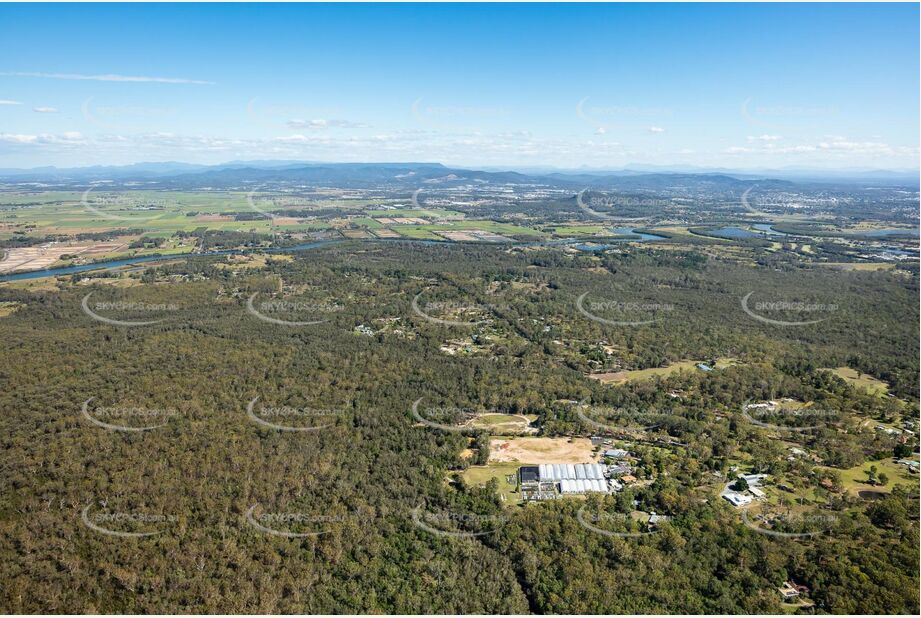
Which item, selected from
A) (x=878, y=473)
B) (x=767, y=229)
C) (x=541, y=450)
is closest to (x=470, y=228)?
(x=767, y=229)

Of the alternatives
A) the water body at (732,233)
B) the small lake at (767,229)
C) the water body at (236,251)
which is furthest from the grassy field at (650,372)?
the small lake at (767,229)

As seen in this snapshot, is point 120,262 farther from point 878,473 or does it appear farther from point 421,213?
point 878,473

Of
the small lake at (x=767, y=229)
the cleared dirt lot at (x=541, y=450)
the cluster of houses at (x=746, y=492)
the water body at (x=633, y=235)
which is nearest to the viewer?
the cluster of houses at (x=746, y=492)

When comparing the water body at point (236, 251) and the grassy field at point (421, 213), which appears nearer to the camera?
the water body at point (236, 251)

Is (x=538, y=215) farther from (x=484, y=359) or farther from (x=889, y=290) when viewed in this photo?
(x=484, y=359)

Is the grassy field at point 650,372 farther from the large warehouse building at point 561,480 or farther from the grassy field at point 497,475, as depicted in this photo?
the grassy field at point 497,475

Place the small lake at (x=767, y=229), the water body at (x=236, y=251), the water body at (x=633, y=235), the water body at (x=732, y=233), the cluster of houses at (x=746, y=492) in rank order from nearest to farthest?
1. the cluster of houses at (x=746, y=492)
2. the water body at (x=236, y=251)
3. the water body at (x=633, y=235)
4. the water body at (x=732, y=233)
5. the small lake at (x=767, y=229)

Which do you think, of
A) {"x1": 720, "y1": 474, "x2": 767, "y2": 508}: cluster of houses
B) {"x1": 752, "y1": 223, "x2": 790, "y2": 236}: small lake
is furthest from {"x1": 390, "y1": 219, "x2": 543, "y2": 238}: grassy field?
{"x1": 720, "y1": 474, "x2": 767, "y2": 508}: cluster of houses
